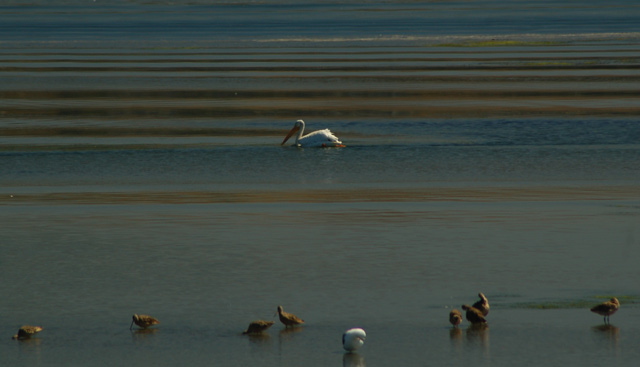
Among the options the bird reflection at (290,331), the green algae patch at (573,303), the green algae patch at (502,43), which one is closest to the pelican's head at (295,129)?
the green algae patch at (573,303)

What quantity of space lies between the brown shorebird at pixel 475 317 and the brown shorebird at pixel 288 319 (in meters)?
1.32

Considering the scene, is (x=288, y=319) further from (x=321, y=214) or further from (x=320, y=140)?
(x=320, y=140)

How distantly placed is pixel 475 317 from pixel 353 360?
1286 millimetres

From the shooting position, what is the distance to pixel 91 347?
855cm

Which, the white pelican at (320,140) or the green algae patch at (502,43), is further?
the green algae patch at (502,43)

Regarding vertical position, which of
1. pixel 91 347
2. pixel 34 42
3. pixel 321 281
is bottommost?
pixel 91 347

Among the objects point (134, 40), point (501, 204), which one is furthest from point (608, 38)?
point (501, 204)

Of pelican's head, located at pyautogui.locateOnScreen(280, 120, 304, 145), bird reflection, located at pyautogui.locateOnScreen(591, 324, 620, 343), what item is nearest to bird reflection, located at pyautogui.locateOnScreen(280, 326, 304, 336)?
bird reflection, located at pyautogui.locateOnScreen(591, 324, 620, 343)

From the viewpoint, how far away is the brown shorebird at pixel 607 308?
8969 millimetres

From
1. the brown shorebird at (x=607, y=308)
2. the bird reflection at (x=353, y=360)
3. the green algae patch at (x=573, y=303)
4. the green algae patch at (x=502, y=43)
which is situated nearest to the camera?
the bird reflection at (x=353, y=360)

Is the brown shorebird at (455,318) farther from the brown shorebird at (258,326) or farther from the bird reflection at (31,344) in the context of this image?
the bird reflection at (31,344)

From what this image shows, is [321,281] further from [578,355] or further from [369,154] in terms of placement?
[369,154]

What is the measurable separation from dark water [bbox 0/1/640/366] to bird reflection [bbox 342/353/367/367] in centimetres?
3

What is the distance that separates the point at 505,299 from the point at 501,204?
4.97 metres
